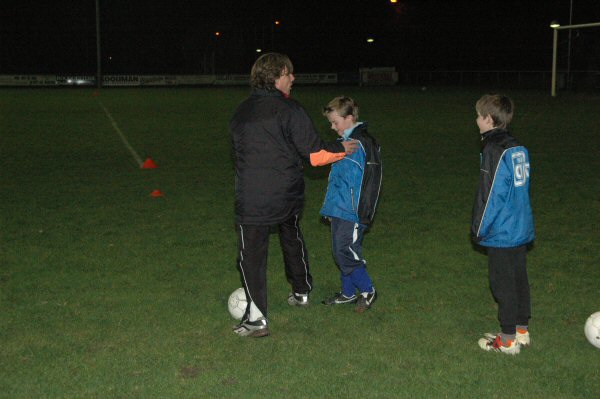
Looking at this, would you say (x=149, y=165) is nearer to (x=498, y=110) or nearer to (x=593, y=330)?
(x=498, y=110)

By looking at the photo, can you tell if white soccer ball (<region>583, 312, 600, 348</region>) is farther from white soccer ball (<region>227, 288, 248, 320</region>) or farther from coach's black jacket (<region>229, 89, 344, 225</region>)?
white soccer ball (<region>227, 288, 248, 320</region>)

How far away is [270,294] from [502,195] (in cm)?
227

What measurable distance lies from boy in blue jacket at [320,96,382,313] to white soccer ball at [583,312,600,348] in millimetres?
1545

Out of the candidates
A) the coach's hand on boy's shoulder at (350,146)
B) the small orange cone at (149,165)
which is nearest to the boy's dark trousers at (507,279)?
the coach's hand on boy's shoulder at (350,146)

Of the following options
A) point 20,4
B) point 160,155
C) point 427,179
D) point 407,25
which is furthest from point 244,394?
point 20,4

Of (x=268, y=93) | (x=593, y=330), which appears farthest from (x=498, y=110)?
(x=593, y=330)

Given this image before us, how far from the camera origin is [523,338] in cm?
462

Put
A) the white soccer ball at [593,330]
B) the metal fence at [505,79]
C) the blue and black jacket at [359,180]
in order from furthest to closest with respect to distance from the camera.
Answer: the metal fence at [505,79] < the blue and black jacket at [359,180] < the white soccer ball at [593,330]

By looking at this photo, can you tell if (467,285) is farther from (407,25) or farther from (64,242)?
(407,25)

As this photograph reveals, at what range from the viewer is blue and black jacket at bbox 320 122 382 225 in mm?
4969

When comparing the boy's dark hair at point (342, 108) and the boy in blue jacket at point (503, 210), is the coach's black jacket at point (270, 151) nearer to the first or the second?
the boy's dark hair at point (342, 108)

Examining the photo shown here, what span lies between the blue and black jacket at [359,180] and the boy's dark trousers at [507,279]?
3.02 feet

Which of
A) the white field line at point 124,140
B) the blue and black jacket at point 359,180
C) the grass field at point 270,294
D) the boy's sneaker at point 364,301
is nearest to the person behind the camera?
the grass field at point 270,294

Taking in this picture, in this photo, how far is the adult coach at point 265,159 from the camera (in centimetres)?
448
